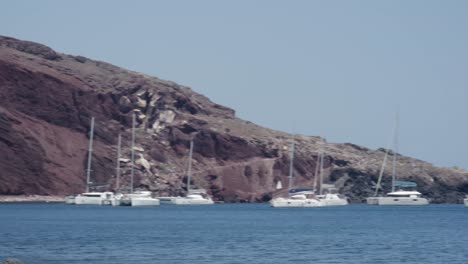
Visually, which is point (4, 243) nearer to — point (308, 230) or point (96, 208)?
point (308, 230)

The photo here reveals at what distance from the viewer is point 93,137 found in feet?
487

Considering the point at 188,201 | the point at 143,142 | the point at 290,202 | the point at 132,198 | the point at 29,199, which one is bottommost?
the point at 29,199

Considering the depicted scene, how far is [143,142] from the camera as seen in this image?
15400 cm

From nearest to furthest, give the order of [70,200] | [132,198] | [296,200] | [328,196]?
[132,198] < [70,200] < [296,200] < [328,196]

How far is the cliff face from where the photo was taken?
5497 inches

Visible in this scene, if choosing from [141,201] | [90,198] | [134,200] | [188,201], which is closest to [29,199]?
[90,198]

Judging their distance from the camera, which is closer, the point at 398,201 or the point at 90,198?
the point at 90,198

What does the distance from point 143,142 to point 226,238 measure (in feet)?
266

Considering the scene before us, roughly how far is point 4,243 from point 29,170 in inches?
2742

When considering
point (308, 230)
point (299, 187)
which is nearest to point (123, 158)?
point (299, 187)

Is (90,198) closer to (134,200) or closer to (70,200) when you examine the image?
(70,200)

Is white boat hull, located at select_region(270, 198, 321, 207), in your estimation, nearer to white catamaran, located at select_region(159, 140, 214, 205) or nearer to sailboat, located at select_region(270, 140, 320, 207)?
sailboat, located at select_region(270, 140, 320, 207)

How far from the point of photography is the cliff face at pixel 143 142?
140 m

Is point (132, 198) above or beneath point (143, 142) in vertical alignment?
beneath
